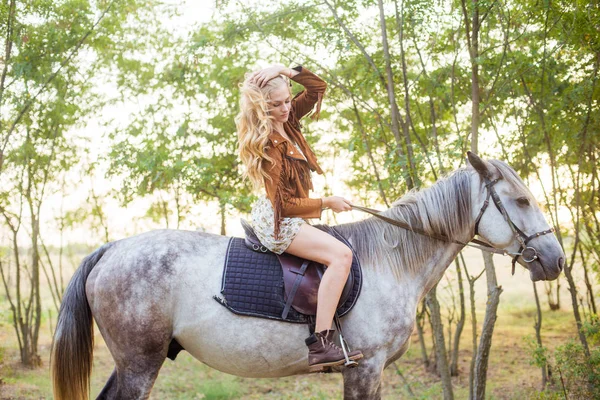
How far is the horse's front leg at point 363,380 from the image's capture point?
2992 mm

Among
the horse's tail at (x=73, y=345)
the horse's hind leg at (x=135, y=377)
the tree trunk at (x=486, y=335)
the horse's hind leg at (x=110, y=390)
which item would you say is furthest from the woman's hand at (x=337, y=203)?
the tree trunk at (x=486, y=335)

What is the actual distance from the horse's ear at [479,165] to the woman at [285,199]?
784mm

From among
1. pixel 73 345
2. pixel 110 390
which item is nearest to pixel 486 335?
pixel 110 390

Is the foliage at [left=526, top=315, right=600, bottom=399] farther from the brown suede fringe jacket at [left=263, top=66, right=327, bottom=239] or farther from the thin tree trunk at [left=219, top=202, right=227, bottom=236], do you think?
the thin tree trunk at [left=219, top=202, right=227, bottom=236]

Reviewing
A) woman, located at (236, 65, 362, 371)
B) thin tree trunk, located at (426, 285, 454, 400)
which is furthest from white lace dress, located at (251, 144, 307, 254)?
thin tree trunk, located at (426, 285, 454, 400)

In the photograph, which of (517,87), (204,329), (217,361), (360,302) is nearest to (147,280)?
(204,329)

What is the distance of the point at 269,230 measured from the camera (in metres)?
3.03

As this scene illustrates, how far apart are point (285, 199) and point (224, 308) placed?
73cm

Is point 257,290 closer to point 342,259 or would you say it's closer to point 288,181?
point 342,259

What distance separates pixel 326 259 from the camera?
2.94 meters

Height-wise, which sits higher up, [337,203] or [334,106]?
[334,106]

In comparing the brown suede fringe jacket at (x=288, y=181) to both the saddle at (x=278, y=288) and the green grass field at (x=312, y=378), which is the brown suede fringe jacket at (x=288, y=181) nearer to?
the saddle at (x=278, y=288)

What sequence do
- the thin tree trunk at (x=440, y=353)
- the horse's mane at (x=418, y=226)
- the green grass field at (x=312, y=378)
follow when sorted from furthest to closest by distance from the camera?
the green grass field at (x=312, y=378), the thin tree trunk at (x=440, y=353), the horse's mane at (x=418, y=226)

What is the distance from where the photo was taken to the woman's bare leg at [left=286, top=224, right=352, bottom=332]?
2.88m
